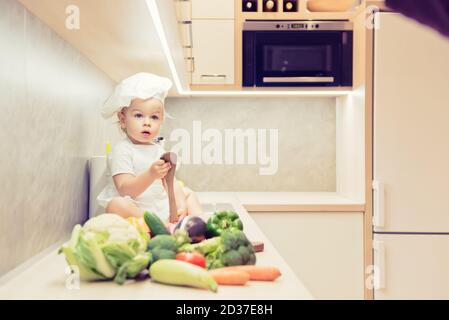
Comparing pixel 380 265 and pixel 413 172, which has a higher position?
pixel 413 172

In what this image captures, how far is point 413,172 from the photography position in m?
2.01

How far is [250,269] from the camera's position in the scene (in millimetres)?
728

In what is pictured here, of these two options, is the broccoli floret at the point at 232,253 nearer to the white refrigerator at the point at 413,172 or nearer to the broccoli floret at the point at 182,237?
the broccoli floret at the point at 182,237

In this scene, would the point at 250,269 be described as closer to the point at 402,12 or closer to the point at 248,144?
the point at 402,12

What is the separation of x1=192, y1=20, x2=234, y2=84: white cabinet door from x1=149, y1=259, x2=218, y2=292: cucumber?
1697mm

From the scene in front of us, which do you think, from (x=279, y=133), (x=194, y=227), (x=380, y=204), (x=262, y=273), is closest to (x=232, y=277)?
(x=262, y=273)

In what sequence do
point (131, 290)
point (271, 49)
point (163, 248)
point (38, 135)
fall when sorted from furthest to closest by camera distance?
point (271, 49), point (38, 135), point (163, 248), point (131, 290)

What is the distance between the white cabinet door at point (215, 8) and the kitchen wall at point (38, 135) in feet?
3.07

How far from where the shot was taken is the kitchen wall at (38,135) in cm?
84

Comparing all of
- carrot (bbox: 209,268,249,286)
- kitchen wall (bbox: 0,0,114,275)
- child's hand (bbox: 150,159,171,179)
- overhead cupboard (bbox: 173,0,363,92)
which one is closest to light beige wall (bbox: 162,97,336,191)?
overhead cupboard (bbox: 173,0,363,92)

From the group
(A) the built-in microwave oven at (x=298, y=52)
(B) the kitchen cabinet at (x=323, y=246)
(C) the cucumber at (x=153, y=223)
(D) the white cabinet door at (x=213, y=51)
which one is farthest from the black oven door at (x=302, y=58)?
(C) the cucumber at (x=153, y=223)

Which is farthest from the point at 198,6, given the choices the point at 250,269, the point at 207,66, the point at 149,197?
the point at 250,269

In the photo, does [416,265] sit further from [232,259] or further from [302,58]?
[232,259]

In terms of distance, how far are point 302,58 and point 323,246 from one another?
34.1 inches
